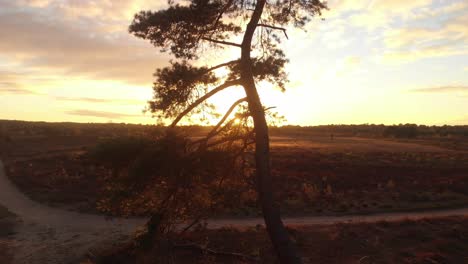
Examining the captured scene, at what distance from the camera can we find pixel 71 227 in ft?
68.1

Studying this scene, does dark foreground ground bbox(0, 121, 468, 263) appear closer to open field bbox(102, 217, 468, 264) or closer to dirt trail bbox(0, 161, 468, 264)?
open field bbox(102, 217, 468, 264)

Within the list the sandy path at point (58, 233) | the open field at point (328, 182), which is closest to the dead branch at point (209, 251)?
the sandy path at point (58, 233)

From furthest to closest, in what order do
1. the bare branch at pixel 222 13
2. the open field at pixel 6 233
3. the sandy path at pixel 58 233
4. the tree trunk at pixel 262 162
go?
the sandy path at pixel 58 233
the open field at pixel 6 233
the bare branch at pixel 222 13
the tree trunk at pixel 262 162

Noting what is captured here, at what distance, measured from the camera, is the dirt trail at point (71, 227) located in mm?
17344

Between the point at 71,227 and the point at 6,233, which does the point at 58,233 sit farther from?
the point at 6,233

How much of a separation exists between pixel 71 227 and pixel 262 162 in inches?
484

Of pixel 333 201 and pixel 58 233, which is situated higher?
pixel 333 201

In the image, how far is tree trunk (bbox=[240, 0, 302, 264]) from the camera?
39.4ft

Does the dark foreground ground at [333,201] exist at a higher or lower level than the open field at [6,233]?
higher

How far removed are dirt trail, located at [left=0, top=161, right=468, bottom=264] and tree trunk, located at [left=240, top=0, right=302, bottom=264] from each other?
21.9 feet

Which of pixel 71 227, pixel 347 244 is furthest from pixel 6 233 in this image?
pixel 347 244

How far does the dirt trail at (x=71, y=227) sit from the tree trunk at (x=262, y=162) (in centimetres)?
668

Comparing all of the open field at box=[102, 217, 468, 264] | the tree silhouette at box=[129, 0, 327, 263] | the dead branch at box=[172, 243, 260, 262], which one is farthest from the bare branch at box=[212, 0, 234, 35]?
the dead branch at box=[172, 243, 260, 262]

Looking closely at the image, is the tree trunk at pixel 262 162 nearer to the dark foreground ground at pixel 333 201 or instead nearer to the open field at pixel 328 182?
the open field at pixel 328 182
